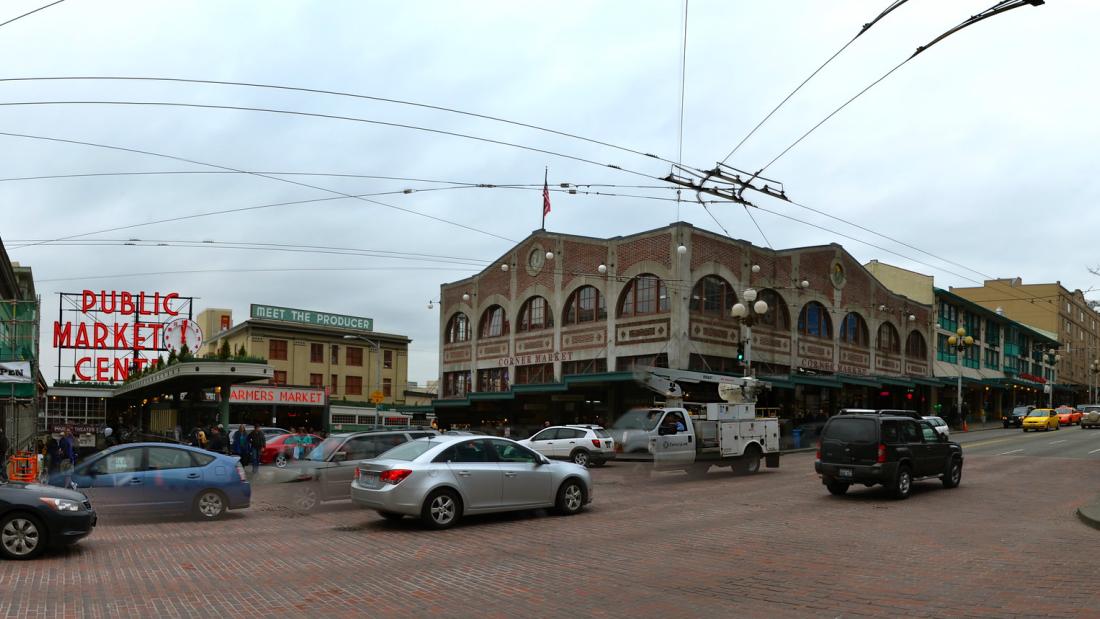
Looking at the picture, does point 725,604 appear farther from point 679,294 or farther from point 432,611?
point 679,294

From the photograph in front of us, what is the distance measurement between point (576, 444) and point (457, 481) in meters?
13.5

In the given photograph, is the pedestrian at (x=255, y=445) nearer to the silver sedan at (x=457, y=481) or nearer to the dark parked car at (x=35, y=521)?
the silver sedan at (x=457, y=481)

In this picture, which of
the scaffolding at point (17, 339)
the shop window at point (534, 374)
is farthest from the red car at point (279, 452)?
the shop window at point (534, 374)

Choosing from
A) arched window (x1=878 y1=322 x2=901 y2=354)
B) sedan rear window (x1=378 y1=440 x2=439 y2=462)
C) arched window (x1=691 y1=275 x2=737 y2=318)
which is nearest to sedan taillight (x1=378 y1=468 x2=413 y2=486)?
sedan rear window (x1=378 y1=440 x2=439 y2=462)

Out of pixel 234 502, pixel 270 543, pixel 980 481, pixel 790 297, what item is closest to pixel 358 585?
pixel 270 543

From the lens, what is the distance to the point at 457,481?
13.5 m

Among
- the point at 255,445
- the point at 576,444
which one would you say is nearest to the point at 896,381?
the point at 576,444

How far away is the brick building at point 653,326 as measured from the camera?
1554 inches

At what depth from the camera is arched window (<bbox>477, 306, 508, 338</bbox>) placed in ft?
162

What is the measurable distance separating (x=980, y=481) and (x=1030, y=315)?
84.6m

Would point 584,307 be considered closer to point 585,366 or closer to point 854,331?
point 585,366

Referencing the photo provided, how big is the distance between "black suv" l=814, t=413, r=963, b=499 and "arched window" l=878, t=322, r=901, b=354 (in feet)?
118

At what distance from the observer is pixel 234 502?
50.9 feet

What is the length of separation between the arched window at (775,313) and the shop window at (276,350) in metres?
39.0
